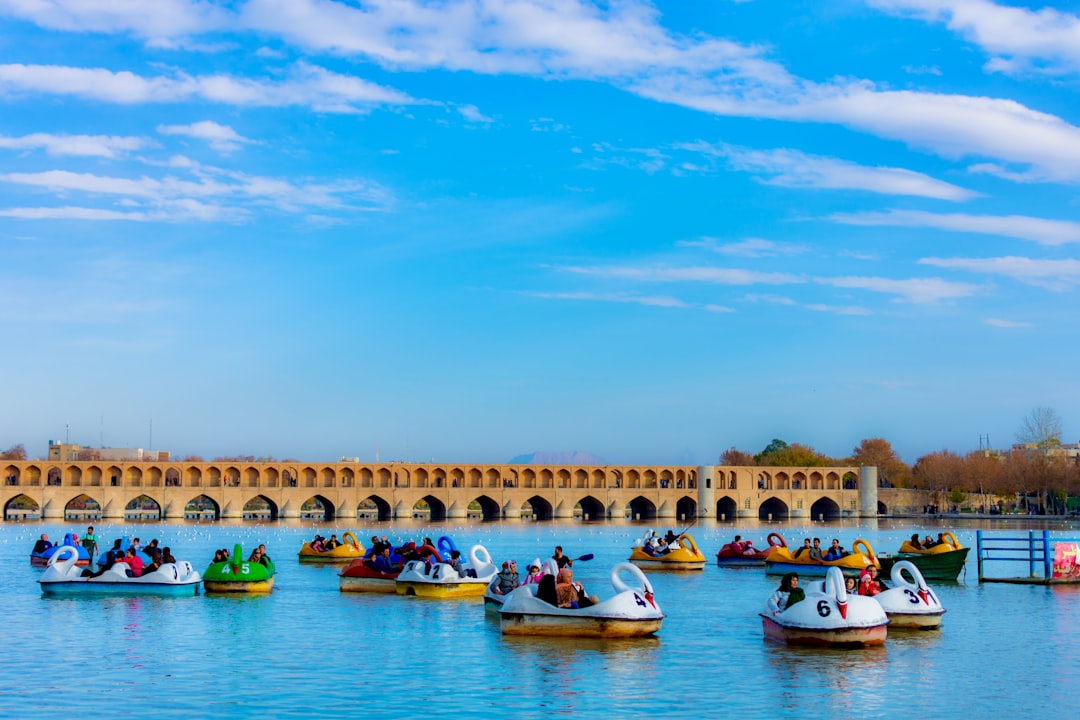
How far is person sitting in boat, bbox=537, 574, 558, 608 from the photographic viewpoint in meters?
21.9

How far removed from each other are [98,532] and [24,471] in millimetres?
35419

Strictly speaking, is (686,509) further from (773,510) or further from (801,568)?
(801,568)

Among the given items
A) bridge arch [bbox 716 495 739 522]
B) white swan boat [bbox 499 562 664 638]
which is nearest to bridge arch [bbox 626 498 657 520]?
bridge arch [bbox 716 495 739 522]

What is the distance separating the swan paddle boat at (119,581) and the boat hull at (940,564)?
18.7m

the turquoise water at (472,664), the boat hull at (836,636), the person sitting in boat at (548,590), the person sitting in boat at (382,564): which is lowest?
the turquoise water at (472,664)

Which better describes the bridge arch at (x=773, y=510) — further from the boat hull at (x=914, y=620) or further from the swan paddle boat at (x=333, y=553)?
the boat hull at (x=914, y=620)

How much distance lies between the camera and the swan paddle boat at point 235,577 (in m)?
29.7

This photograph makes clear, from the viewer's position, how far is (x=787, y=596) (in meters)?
22.0

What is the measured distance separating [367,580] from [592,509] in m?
89.3

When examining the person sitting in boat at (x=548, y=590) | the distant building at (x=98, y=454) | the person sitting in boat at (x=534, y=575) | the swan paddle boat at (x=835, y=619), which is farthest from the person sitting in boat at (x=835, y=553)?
the distant building at (x=98, y=454)

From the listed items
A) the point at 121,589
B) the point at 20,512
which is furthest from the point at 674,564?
the point at 20,512

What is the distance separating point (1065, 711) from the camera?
53.1 feet

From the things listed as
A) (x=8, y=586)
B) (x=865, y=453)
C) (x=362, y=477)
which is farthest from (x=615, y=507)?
(x=8, y=586)

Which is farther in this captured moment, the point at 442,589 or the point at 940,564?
the point at 940,564
